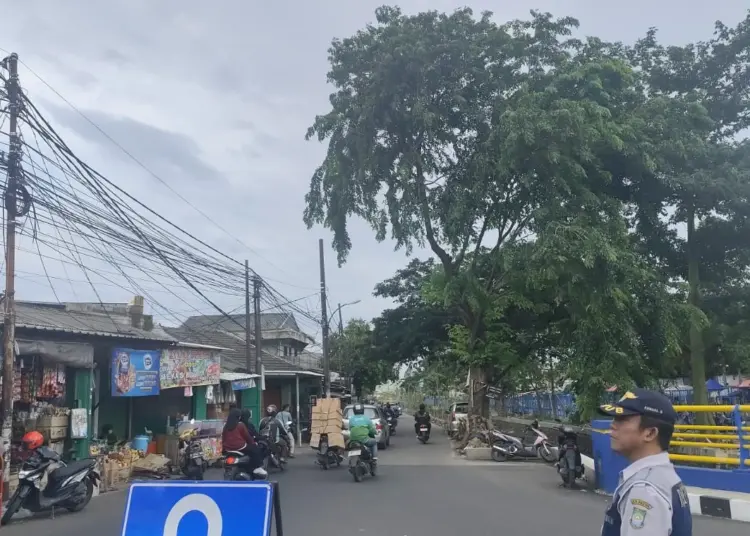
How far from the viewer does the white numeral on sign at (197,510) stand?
149 inches

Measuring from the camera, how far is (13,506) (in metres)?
8.95

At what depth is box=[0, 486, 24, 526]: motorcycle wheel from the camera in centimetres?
894

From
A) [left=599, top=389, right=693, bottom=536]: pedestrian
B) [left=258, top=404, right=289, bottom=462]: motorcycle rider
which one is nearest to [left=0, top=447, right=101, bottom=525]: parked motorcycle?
[left=258, top=404, right=289, bottom=462]: motorcycle rider

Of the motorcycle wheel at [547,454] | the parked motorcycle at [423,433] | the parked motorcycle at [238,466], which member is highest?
the parked motorcycle at [238,466]

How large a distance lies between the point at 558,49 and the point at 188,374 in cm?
1296

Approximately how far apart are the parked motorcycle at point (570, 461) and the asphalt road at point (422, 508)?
1.03 ft

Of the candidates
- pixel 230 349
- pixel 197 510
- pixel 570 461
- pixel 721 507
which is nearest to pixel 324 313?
pixel 230 349

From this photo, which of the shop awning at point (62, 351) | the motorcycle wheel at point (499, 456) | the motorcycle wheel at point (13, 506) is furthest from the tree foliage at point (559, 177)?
the motorcycle wheel at point (13, 506)

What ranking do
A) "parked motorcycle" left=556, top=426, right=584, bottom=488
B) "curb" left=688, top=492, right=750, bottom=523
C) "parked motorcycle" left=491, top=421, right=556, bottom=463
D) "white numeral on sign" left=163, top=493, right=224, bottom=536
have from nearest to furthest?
"white numeral on sign" left=163, top=493, right=224, bottom=536
"curb" left=688, top=492, right=750, bottom=523
"parked motorcycle" left=556, top=426, right=584, bottom=488
"parked motorcycle" left=491, top=421, right=556, bottom=463

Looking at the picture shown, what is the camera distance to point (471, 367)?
2094 centimetres

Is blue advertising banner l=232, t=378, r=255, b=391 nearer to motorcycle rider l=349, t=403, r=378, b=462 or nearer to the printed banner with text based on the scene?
the printed banner with text

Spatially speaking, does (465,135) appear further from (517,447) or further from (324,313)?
(324,313)

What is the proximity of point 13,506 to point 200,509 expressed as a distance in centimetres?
664

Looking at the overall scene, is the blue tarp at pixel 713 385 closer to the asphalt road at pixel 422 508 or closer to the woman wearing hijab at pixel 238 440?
the asphalt road at pixel 422 508
